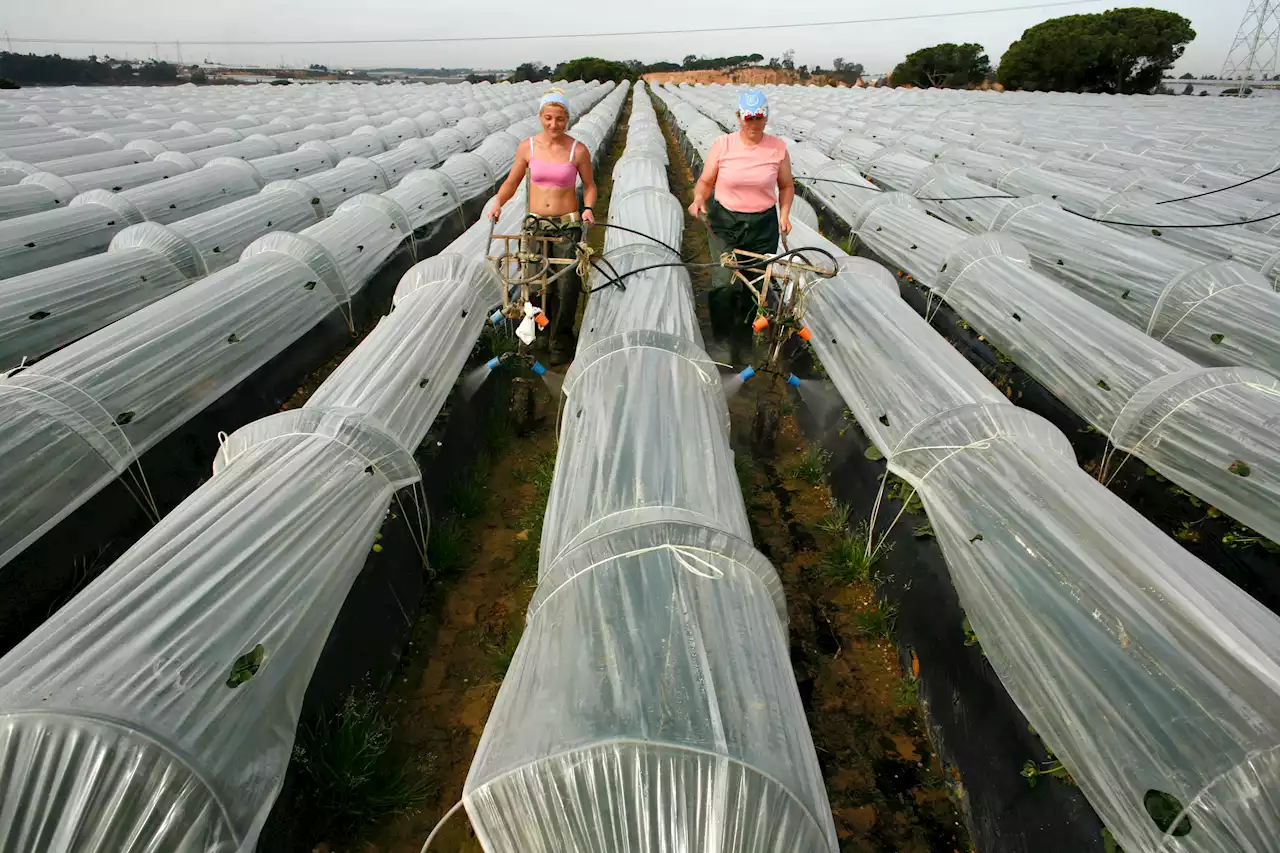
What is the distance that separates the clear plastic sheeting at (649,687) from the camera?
5.21 ft

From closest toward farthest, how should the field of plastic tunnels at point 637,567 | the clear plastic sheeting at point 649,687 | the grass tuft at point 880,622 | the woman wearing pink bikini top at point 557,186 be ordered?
the clear plastic sheeting at point 649,687 → the field of plastic tunnels at point 637,567 → the grass tuft at point 880,622 → the woman wearing pink bikini top at point 557,186

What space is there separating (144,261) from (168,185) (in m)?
3.38

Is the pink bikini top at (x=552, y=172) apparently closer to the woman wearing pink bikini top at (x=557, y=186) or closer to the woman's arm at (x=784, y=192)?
the woman wearing pink bikini top at (x=557, y=186)

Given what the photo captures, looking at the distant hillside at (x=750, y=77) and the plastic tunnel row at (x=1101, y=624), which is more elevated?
the distant hillside at (x=750, y=77)

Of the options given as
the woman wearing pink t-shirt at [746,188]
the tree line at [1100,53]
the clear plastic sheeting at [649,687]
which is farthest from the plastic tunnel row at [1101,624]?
the tree line at [1100,53]

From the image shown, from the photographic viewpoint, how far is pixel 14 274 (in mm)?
5793

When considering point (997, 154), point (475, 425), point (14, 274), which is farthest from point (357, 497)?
point (997, 154)

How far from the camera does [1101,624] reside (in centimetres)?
219

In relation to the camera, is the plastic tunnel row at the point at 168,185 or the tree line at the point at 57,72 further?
the tree line at the point at 57,72

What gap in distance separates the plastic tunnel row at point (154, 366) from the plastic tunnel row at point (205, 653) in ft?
2.95

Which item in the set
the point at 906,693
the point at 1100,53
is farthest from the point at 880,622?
the point at 1100,53

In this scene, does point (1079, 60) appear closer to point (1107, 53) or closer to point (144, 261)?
point (1107, 53)

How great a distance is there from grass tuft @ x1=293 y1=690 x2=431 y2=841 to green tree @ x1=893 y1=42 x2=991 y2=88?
5659 centimetres

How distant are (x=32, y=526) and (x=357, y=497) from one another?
1.53 meters
